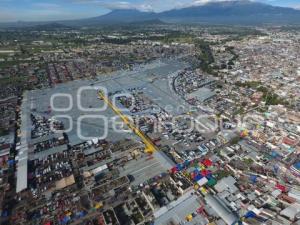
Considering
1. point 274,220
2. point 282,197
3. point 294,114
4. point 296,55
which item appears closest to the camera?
point 274,220

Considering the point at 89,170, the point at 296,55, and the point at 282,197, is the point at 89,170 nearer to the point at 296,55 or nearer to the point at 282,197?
the point at 282,197

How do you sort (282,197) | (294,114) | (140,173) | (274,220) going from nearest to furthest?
(274,220) < (282,197) < (140,173) < (294,114)

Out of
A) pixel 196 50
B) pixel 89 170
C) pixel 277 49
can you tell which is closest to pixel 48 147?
pixel 89 170

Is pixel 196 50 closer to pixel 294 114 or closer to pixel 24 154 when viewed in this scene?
pixel 294 114

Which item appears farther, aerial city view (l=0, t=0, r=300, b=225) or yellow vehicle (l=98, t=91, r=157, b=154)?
yellow vehicle (l=98, t=91, r=157, b=154)

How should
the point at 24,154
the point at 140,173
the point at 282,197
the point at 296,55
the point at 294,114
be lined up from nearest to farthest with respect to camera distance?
1. the point at 282,197
2. the point at 140,173
3. the point at 24,154
4. the point at 294,114
5. the point at 296,55

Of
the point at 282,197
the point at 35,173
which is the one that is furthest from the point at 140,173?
the point at 282,197

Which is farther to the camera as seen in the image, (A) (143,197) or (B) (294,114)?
(B) (294,114)

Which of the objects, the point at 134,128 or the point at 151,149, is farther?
the point at 134,128

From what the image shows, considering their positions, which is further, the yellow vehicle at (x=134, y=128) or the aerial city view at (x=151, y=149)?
the yellow vehicle at (x=134, y=128)
